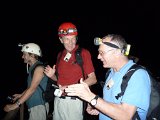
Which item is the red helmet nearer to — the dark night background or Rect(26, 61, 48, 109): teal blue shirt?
Rect(26, 61, 48, 109): teal blue shirt

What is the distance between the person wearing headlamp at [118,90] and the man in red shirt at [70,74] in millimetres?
1429

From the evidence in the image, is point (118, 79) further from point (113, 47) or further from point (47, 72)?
point (47, 72)

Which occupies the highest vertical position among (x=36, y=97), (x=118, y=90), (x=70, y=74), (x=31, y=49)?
(x=31, y=49)

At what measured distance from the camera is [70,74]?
488 cm

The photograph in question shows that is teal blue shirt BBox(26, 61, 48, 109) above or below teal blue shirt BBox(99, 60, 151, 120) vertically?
below

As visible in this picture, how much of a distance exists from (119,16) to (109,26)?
6.20 m

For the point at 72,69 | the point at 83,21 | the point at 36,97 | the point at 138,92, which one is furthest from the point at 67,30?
the point at 83,21

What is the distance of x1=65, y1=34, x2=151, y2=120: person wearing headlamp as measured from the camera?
109 inches

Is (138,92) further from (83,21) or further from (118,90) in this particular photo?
(83,21)

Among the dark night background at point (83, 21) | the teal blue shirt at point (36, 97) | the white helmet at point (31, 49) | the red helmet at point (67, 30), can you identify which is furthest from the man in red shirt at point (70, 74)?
the dark night background at point (83, 21)

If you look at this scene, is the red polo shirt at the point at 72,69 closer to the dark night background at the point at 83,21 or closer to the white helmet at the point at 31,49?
the white helmet at the point at 31,49

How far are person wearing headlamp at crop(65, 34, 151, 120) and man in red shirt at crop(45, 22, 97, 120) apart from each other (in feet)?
4.69

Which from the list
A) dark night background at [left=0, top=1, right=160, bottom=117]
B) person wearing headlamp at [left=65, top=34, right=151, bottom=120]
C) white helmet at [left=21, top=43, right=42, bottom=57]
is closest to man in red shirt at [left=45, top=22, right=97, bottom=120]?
white helmet at [left=21, top=43, right=42, bottom=57]

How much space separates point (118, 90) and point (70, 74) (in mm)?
1919
